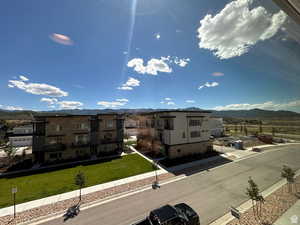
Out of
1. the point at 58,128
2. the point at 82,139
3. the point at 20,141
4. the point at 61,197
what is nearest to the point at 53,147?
the point at 58,128

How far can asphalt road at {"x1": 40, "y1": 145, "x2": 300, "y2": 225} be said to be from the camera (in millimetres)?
7906

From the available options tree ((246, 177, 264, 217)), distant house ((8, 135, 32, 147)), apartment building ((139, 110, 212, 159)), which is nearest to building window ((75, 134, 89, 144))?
apartment building ((139, 110, 212, 159))

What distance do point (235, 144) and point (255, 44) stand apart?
24.7m

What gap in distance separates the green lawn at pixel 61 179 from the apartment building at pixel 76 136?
463 centimetres

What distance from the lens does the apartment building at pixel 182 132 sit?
18.6 meters

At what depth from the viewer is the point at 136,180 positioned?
12.5 m

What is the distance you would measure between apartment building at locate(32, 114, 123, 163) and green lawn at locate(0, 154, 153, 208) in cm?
463

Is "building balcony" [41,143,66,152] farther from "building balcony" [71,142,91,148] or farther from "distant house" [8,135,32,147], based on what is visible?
"distant house" [8,135,32,147]

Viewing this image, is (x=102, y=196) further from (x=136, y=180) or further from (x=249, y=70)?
(x=249, y=70)

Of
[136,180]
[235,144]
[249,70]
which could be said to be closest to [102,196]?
[136,180]

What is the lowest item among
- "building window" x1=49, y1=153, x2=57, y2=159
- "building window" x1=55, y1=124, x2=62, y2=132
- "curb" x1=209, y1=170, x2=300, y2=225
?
"curb" x1=209, y1=170, x2=300, y2=225

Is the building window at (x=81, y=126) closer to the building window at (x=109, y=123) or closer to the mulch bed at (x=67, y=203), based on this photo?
the building window at (x=109, y=123)

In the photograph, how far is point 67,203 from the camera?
9398mm

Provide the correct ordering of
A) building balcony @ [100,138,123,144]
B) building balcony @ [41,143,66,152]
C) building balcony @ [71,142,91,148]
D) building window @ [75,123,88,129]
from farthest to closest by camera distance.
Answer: building balcony @ [100,138,123,144], building window @ [75,123,88,129], building balcony @ [71,142,91,148], building balcony @ [41,143,66,152]
